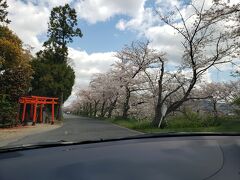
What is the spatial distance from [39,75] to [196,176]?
47243 mm

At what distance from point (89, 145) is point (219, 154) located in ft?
2.27

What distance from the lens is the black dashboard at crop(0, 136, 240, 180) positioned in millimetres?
1934

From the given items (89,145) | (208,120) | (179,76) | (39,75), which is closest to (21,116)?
(39,75)

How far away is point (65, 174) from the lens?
1914mm

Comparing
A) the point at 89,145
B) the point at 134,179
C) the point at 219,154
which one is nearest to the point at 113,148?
the point at 89,145

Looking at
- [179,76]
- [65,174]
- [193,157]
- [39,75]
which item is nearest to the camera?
[65,174]

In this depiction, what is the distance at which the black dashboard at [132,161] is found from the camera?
1.93 meters

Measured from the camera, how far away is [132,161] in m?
2.04

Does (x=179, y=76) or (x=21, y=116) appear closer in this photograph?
(x=179, y=76)

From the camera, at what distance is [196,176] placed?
1989 mm

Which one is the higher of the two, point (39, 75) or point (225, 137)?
point (39, 75)

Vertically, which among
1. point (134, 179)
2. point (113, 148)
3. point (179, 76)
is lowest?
point (134, 179)

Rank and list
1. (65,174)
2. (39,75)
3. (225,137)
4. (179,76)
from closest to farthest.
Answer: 1. (65,174)
2. (225,137)
3. (179,76)
4. (39,75)

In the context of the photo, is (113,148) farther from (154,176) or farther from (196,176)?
(196,176)
